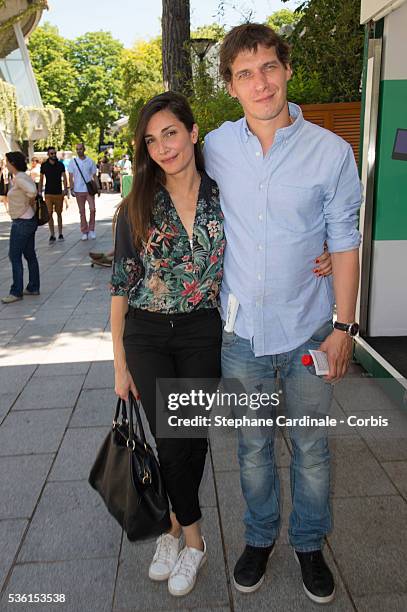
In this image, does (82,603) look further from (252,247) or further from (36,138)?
(36,138)

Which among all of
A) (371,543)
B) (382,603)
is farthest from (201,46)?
(382,603)

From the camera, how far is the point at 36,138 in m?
44.9

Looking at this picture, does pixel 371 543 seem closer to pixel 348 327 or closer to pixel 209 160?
pixel 348 327

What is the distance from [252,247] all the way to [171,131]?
20.8 inches

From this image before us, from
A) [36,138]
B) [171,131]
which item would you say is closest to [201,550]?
[171,131]

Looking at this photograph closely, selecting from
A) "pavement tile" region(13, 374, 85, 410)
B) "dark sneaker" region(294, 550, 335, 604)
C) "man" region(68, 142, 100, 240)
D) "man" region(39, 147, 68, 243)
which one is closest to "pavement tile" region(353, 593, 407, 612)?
"dark sneaker" region(294, 550, 335, 604)

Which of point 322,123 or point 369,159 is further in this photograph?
point 322,123

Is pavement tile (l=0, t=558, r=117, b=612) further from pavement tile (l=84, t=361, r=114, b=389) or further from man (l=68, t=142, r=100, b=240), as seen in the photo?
man (l=68, t=142, r=100, b=240)

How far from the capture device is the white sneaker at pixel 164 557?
2678 mm

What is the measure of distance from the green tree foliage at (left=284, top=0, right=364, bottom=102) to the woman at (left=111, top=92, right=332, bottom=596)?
5.54 metres

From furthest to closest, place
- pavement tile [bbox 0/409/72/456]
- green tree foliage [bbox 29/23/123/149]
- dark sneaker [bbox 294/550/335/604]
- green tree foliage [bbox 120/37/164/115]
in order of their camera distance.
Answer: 1. green tree foliage [bbox 29/23/123/149]
2. green tree foliage [bbox 120/37/164/115]
3. pavement tile [bbox 0/409/72/456]
4. dark sneaker [bbox 294/550/335/604]

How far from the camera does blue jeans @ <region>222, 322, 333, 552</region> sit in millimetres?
2393

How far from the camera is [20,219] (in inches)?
316

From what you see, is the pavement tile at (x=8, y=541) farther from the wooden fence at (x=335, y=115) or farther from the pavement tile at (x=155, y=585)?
the wooden fence at (x=335, y=115)
